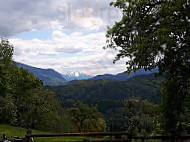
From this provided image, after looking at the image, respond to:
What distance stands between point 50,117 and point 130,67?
52.3 m

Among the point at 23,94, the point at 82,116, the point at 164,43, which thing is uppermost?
the point at 164,43

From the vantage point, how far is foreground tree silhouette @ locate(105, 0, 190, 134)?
1248cm

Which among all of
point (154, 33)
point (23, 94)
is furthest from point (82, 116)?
point (154, 33)

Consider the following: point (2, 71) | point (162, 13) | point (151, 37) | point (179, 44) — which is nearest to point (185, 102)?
point (179, 44)

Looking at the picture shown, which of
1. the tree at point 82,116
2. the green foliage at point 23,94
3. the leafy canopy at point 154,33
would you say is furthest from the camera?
the tree at point 82,116

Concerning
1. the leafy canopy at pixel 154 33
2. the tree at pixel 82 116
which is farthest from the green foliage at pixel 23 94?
the leafy canopy at pixel 154 33

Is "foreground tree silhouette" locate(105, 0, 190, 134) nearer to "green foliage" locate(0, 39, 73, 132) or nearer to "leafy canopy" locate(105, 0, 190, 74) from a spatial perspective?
"leafy canopy" locate(105, 0, 190, 74)

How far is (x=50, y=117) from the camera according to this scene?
62.5 meters

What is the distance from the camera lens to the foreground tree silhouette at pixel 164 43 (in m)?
12.5

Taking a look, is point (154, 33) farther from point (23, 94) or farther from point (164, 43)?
point (23, 94)

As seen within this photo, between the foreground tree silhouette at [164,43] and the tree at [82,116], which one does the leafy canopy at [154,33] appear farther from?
the tree at [82,116]

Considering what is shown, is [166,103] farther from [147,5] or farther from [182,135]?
Result: [147,5]

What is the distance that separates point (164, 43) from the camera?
39.5 feet

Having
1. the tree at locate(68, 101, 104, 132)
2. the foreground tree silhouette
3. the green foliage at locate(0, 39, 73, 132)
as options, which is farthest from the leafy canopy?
the tree at locate(68, 101, 104, 132)
